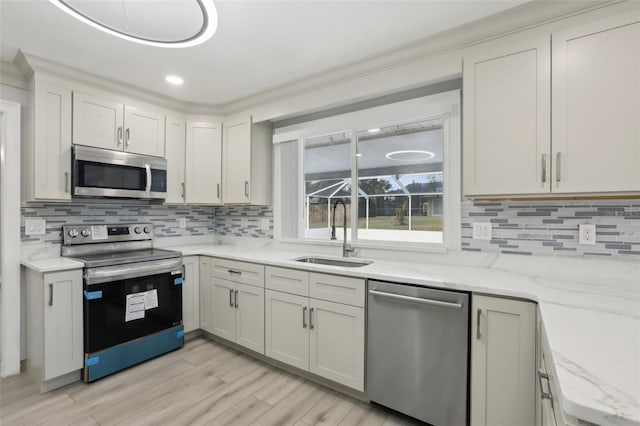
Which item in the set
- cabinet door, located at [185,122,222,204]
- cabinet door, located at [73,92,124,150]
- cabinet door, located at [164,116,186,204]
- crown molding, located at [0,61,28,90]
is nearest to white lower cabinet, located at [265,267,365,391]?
cabinet door, located at [185,122,222,204]

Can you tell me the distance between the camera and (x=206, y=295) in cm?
306

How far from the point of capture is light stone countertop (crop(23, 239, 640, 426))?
67cm

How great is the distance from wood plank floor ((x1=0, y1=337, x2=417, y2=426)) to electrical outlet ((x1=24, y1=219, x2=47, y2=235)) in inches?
43.9

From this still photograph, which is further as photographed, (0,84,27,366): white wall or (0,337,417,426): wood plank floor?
(0,84,27,366): white wall

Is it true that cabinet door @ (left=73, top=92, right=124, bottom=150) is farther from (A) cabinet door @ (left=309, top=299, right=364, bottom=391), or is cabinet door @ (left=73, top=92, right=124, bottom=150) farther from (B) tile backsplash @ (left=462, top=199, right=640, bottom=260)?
(B) tile backsplash @ (left=462, top=199, right=640, bottom=260)

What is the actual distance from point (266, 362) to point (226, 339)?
52cm

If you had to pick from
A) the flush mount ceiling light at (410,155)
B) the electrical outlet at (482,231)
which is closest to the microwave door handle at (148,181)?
the flush mount ceiling light at (410,155)

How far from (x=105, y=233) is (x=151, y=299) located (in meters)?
0.84

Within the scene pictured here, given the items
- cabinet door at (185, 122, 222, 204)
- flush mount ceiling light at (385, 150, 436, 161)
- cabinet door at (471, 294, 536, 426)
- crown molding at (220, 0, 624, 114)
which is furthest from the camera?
cabinet door at (185, 122, 222, 204)

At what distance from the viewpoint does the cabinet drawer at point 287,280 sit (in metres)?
2.31

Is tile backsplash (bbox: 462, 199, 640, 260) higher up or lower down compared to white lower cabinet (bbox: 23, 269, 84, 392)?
higher up

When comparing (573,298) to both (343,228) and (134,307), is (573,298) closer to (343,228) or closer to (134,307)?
(343,228)

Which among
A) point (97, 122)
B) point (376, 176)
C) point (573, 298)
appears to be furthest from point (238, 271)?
point (573, 298)

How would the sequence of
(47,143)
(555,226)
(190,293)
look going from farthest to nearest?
(190,293), (47,143), (555,226)
